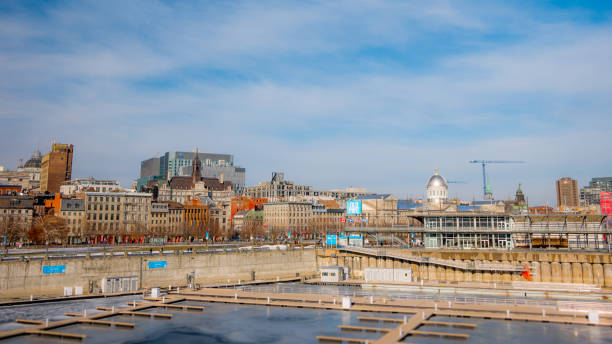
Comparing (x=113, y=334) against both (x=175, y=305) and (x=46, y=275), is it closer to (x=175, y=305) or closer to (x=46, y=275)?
(x=175, y=305)

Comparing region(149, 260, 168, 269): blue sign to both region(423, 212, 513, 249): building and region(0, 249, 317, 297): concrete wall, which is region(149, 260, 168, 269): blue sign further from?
region(423, 212, 513, 249): building

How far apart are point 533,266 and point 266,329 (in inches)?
2349

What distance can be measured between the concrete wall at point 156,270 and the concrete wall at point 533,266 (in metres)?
18.8

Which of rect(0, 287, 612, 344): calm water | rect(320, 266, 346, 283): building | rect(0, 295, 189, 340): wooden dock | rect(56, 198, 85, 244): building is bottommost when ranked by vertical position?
rect(0, 287, 612, 344): calm water

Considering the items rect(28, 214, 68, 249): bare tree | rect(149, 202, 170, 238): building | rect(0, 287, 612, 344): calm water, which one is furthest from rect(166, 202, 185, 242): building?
rect(0, 287, 612, 344): calm water

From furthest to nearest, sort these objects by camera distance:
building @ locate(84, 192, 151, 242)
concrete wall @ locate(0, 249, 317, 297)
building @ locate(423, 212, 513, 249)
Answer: building @ locate(84, 192, 151, 242) < building @ locate(423, 212, 513, 249) < concrete wall @ locate(0, 249, 317, 297)

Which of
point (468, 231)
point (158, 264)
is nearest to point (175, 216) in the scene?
point (158, 264)

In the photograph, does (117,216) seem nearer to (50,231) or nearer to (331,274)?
(50,231)

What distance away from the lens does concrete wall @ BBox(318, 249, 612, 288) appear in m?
81.1

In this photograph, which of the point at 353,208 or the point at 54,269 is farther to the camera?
the point at 353,208

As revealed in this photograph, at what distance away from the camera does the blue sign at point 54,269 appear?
69.2m

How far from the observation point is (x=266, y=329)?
42.6 metres

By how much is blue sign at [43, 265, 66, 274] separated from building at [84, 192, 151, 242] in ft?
246

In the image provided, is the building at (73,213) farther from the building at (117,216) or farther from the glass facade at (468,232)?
the glass facade at (468,232)
